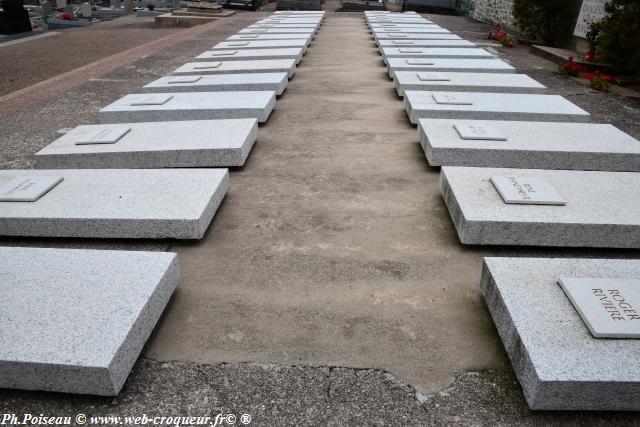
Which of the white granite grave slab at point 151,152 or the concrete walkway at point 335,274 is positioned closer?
the concrete walkway at point 335,274

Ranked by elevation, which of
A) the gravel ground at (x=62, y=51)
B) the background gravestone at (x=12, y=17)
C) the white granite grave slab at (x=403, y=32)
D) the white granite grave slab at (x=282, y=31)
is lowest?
the gravel ground at (x=62, y=51)

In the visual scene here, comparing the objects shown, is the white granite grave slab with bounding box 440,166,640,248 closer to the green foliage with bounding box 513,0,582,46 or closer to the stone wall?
the green foliage with bounding box 513,0,582,46

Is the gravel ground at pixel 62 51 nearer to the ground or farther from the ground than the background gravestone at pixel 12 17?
nearer to the ground

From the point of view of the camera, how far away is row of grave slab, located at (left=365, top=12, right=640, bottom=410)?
2.05 metres

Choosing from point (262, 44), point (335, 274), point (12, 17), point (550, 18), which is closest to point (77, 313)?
point (335, 274)

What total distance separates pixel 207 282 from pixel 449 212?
191 centimetres

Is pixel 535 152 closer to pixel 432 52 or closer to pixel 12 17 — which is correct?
pixel 432 52

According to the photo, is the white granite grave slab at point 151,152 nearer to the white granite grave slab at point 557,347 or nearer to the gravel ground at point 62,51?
the white granite grave slab at point 557,347

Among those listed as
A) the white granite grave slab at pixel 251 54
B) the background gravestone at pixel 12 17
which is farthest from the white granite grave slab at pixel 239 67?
the background gravestone at pixel 12 17

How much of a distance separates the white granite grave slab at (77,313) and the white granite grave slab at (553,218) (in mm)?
1976

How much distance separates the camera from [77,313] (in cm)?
233

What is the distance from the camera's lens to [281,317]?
2697 mm

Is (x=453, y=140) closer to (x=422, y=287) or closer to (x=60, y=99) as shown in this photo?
(x=422, y=287)

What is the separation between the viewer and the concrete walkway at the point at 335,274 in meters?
2.47
